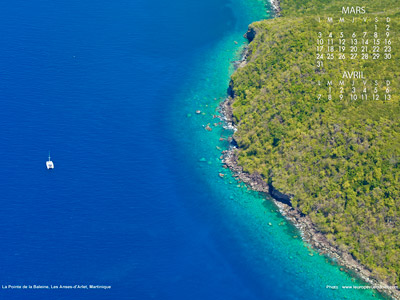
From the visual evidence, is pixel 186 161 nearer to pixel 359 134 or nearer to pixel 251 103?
pixel 251 103

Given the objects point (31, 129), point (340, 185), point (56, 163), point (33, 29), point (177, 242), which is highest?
point (33, 29)

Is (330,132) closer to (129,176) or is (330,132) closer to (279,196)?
(279,196)

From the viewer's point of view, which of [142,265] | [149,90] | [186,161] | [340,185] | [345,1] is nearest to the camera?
[142,265]

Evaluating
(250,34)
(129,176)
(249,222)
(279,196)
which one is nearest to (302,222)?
(279,196)

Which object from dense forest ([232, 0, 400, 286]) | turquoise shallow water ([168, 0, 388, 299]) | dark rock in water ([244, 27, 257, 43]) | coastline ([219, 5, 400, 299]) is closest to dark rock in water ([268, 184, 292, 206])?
coastline ([219, 5, 400, 299])

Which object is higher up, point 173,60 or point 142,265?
point 173,60

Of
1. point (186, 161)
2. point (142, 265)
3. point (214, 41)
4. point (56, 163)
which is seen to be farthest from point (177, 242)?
point (214, 41)
